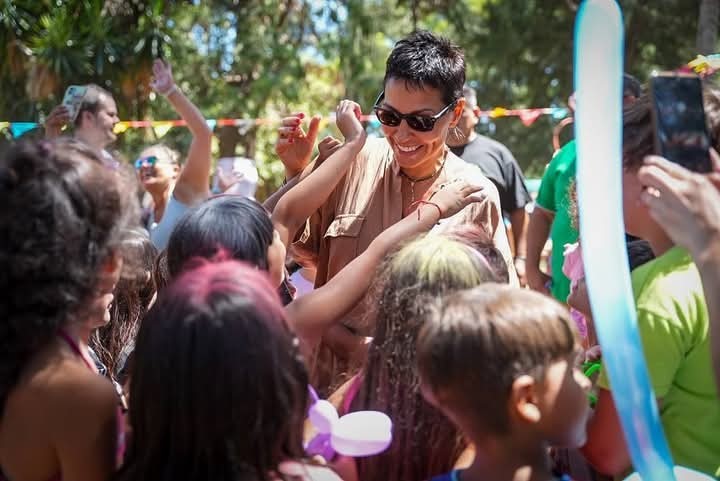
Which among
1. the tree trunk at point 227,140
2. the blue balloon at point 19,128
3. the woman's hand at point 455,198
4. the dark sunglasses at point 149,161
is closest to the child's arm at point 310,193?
the woman's hand at point 455,198

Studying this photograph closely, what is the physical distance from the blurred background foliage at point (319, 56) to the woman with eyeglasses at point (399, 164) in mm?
9190

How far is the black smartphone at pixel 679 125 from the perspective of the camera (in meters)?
1.67

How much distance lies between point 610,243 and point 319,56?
15548 mm

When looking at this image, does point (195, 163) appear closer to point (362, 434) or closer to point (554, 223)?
point (554, 223)

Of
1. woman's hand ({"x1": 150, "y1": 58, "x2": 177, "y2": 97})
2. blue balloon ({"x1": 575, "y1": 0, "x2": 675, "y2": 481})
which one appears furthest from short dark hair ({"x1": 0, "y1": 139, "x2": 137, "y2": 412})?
woman's hand ({"x1": 150, "y1": 58, "x2": 177, "y2": 97})

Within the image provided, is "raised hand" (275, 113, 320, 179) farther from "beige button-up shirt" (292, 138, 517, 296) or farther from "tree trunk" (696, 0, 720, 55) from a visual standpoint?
"tree trunk" (696, 0, 720, 55)

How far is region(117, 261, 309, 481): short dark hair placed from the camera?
1.62 metres

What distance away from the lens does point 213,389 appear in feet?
5.28

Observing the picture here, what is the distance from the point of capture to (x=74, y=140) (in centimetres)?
189

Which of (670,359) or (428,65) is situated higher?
(428,65)

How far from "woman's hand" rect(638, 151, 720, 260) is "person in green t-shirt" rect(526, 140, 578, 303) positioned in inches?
115

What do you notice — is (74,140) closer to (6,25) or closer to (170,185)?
(170,185)

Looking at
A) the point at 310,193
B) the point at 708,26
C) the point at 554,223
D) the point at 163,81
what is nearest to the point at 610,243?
the point at 310,193

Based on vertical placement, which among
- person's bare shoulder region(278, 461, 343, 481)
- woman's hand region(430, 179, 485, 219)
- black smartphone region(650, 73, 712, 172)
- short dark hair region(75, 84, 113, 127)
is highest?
black smartphone region(650, 73, 712, 172)
